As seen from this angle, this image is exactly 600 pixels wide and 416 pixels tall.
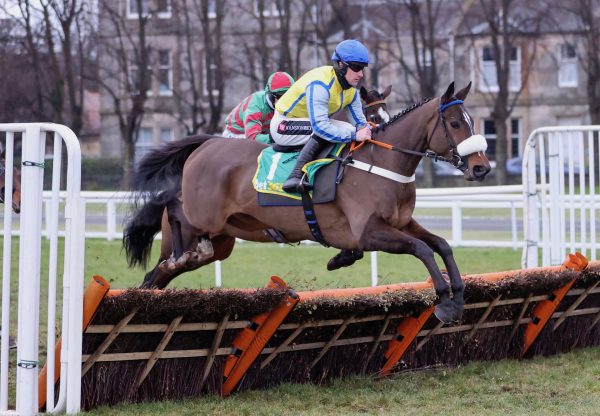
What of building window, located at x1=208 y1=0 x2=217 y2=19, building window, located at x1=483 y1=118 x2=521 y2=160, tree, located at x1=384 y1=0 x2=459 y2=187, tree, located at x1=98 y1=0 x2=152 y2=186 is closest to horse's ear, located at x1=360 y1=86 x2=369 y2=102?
tree, located at x1=384 y1=0 x2=459 y2=187

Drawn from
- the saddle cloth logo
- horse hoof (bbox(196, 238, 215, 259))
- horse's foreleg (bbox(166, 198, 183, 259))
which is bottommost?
horse hoof (bbox(196, 238, 215, 259))

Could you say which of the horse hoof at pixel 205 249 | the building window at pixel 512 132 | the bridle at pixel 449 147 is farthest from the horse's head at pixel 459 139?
the building window at pixel 512 132

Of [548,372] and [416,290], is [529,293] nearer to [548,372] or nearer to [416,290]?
[548,372]

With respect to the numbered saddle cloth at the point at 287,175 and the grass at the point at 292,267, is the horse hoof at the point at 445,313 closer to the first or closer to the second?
the numbered saddle cloth at the point at 287,175

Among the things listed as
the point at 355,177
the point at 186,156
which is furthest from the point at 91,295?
the point at 186,156

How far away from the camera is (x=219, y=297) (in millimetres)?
4637

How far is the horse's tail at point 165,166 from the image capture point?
6879 millimetres

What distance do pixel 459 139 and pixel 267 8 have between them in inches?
883

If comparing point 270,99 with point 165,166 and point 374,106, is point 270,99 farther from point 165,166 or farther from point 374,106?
point 165,166

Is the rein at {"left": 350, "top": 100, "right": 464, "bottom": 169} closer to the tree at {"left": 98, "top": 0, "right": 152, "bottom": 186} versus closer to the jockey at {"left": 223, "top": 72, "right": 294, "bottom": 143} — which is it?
the jockey at {"left": 223, "top": 72, "right": 294, "bottom": 143}

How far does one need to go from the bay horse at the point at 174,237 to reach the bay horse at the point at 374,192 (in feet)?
0.55

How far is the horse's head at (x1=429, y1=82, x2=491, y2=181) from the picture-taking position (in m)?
5.12

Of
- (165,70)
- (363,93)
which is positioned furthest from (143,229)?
(165,70)

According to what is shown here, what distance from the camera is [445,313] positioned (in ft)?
16.5
